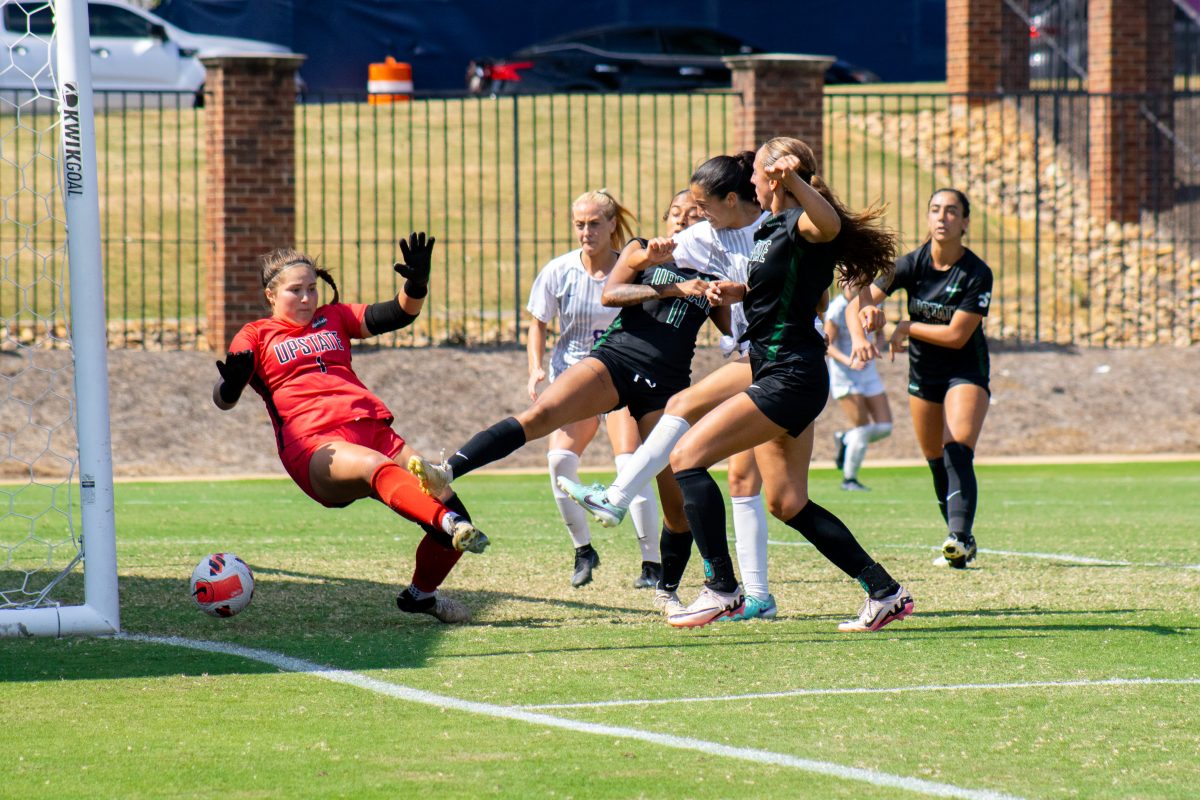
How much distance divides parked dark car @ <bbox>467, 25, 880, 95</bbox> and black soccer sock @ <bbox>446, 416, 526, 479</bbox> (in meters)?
21.9

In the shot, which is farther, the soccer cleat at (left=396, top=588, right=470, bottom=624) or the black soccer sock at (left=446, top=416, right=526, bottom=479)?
the soccer cleat at (left=396, top=588, right=470, bottom=624)

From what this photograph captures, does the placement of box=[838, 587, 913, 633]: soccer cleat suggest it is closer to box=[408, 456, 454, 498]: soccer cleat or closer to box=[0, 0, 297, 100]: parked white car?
box=[408, 456, 454, 498]: soccer cleat

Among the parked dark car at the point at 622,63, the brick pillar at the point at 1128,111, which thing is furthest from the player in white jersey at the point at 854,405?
the parked dark car at the point at 622,63

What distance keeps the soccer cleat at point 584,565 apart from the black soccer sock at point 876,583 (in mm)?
1930

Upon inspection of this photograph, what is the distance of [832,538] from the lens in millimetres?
7188

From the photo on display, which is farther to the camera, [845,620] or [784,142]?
[845,620]

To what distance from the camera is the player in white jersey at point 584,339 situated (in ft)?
28.7

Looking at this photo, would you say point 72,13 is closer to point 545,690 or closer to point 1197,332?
point 545,690

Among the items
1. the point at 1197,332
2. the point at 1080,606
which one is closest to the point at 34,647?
the point at 1080,606

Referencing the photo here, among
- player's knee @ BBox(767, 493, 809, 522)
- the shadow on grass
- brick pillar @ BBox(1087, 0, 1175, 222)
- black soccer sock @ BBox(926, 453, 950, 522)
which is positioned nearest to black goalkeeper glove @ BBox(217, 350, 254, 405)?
the shadow on grass

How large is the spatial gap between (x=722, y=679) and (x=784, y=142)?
7.15ft

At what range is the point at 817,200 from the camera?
654 cm

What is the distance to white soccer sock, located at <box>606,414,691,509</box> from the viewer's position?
7.15 meters

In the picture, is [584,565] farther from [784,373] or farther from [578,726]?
[578,726]
